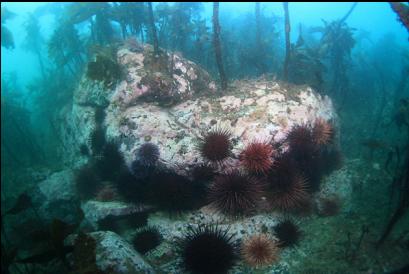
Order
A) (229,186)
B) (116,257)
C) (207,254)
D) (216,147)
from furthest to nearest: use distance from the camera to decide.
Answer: (216,147) → (229,186) → (207,254) → (116,257)

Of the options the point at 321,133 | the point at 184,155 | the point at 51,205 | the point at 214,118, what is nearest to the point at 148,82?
the point at 214,118

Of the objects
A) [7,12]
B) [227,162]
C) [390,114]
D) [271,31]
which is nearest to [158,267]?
[227,162]

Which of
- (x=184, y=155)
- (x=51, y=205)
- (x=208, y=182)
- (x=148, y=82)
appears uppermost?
(x=148, y=82)

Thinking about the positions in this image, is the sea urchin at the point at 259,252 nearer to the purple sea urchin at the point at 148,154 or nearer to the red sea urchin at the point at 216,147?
the red sea urchin at the point at 216,147

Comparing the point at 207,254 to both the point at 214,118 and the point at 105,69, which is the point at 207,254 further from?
the point at 105,69

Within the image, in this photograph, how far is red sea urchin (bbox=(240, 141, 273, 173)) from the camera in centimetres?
780

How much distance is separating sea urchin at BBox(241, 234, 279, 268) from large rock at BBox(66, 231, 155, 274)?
2214 mm

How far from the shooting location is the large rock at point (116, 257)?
589 cm

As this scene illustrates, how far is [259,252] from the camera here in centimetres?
721

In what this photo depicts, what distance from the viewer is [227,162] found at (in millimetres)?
8383

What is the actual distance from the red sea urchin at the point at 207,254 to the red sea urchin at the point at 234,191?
106cm

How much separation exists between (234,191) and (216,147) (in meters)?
1.21

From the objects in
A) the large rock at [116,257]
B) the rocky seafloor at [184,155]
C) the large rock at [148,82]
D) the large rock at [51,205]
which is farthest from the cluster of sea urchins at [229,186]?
the large rock at [51,205]

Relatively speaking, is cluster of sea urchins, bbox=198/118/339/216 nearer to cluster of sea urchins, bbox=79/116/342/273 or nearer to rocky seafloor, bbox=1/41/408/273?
cluster of sea urchins, bbox=79/116/342/273
